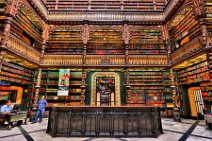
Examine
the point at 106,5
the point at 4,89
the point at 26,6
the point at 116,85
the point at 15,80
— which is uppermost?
the point at 106,5

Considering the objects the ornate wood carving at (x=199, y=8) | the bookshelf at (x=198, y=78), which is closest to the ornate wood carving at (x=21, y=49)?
the ornate wood carving at (x=199, y=8)

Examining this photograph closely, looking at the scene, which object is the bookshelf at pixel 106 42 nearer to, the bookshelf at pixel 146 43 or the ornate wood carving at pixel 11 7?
the bookshelf at pixel 146 43

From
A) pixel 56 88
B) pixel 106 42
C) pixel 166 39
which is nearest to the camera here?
pixel 56 88

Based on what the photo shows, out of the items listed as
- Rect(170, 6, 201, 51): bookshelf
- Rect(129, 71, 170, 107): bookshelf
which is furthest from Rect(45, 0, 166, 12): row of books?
Rect(129, 71, 170, 107): bookshelf

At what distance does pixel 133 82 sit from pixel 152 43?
8.96 feet

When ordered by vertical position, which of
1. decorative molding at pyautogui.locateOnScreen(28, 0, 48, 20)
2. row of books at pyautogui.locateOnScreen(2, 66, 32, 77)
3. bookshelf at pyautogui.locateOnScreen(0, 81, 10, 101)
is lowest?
bookshelf at pyautogui.locateOnScreen(0, 81, 10, 101)

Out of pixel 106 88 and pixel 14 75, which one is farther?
pixel 106 88

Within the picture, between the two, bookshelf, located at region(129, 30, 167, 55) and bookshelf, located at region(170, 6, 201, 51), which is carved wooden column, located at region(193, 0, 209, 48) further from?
bookshelf, located at region(129, 30, 167, 55)

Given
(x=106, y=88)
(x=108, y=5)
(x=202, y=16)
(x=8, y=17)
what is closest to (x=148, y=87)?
(x=106, y=88)

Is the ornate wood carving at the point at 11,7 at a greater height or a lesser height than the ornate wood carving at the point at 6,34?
greater

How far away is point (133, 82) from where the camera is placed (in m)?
7.04

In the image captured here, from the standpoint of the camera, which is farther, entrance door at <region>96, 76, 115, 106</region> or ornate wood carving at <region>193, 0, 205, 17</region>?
entrance door at <region>96, 76, 115, 106</region>

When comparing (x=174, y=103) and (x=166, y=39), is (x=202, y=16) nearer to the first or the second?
(x=166, y=39)

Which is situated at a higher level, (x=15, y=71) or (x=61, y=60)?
(x=61, y=60)
